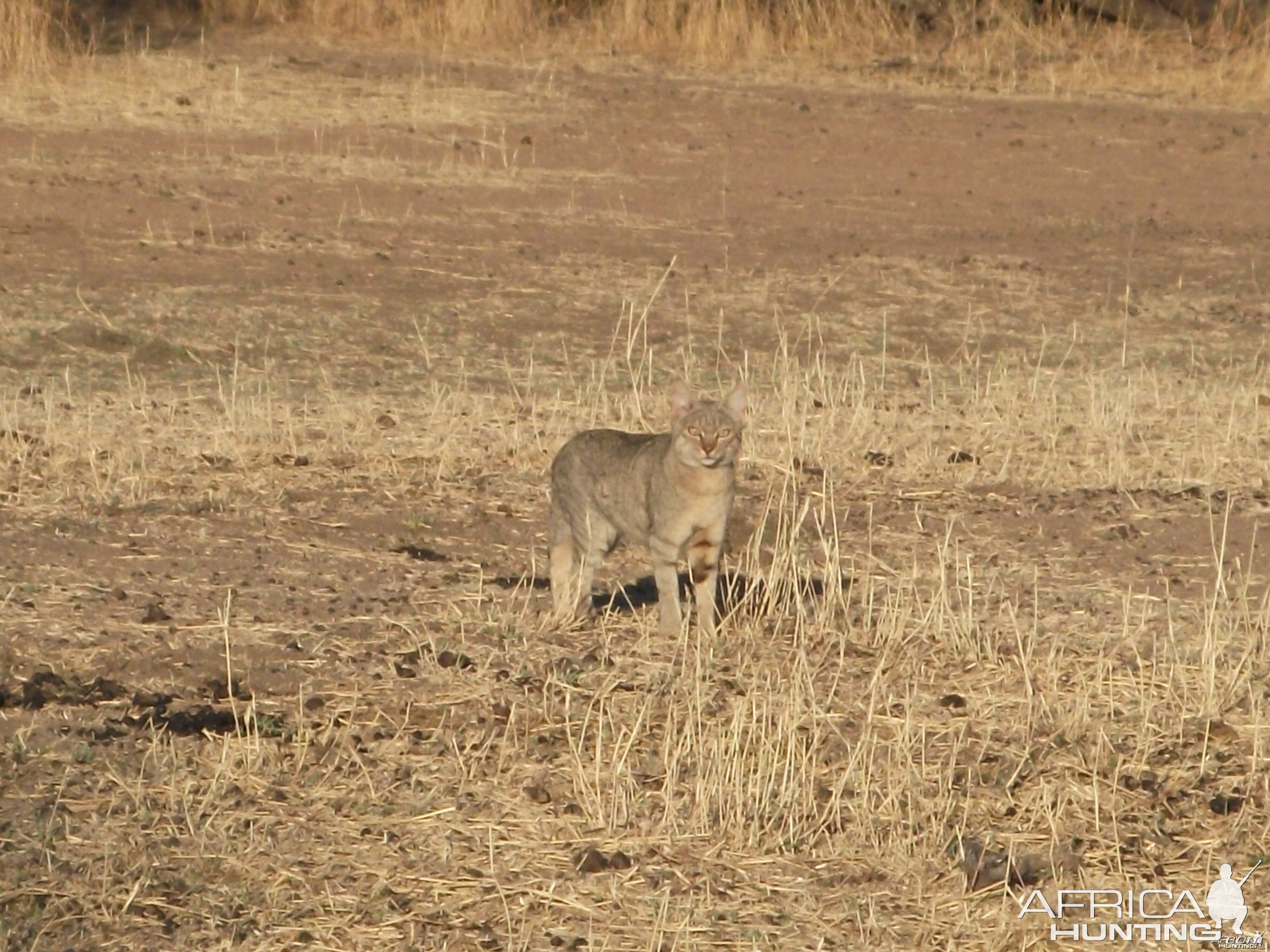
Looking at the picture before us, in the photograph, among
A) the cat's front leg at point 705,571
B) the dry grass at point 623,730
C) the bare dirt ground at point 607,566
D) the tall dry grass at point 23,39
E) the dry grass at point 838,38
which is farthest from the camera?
the dry grass at point 838,38

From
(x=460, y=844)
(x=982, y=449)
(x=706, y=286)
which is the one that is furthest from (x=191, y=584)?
(x=706, y=286)

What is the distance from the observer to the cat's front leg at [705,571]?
662 cm

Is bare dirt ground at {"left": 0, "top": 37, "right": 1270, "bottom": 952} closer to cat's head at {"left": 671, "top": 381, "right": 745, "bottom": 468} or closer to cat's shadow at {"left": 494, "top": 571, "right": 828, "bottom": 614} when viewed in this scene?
cat's shadow at {"left": 494, "top": 571, "right": 828, "bottom": 614}

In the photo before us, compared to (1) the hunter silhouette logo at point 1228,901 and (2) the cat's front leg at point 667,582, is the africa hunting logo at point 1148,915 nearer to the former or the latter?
(1) the hunter silhouette logo at point 1228,901

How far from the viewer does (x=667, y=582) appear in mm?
6594

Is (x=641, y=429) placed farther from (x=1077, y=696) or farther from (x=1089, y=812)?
(x=1089, y=812)

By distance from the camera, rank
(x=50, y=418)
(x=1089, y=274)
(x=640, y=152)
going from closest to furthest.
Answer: (x=50, y=418)
(x=1089, y=274)
(x=640, y=152)

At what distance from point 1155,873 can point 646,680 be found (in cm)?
173

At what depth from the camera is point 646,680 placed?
6145 millimetres

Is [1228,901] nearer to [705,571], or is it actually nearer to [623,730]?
[623,730]

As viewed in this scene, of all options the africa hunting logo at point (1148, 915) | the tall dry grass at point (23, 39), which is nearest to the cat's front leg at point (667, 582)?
the africa hunting logo at point (1148, 915)

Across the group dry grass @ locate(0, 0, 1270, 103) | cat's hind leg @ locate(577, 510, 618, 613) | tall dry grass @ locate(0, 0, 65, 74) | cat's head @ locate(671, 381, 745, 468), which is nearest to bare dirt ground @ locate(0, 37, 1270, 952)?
cat's hind leg @ locate(577, 510, 618, 613)

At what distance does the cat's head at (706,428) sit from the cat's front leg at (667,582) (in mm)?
287

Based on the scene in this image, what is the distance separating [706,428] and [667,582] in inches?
20.7
